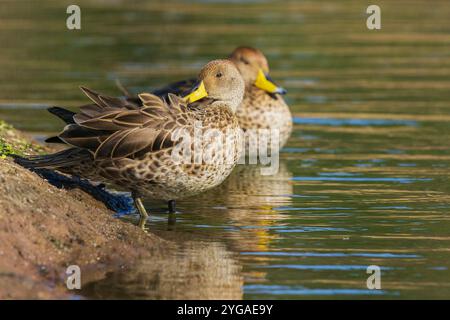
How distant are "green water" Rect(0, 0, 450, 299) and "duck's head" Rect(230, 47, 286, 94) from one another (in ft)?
2.60

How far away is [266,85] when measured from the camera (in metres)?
11.8

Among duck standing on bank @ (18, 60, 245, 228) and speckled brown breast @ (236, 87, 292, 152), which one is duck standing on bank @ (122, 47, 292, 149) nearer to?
speckled brown breast @ (236, 87, 292, 152)

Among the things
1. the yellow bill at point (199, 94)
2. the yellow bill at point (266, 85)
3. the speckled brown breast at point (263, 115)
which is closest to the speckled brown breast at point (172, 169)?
the yellow bill at point (199, 94)

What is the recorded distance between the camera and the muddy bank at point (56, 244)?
659cm

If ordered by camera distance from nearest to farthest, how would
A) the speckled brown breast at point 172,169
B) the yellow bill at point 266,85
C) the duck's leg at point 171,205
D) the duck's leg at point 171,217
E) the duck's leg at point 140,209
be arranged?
1. the speckled brown breast at point 172,169
2. the duck's leg at point 171,217
3. the duck's leg at point 140,209
4. the duck's leg at point 171,205
5. the yellow bill at point 266,85

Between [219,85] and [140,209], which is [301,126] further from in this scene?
[140,209]

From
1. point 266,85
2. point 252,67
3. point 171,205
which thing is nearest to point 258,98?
point 266,85

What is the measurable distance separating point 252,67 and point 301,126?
142 centimetres

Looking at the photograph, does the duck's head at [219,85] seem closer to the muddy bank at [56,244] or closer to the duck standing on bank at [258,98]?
the muddy bank at [56,244]

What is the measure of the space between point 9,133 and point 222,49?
8.28 metres

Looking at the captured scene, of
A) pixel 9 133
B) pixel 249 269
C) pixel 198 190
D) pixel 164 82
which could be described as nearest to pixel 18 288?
pixel 249 269

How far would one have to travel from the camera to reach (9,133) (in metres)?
10.3
